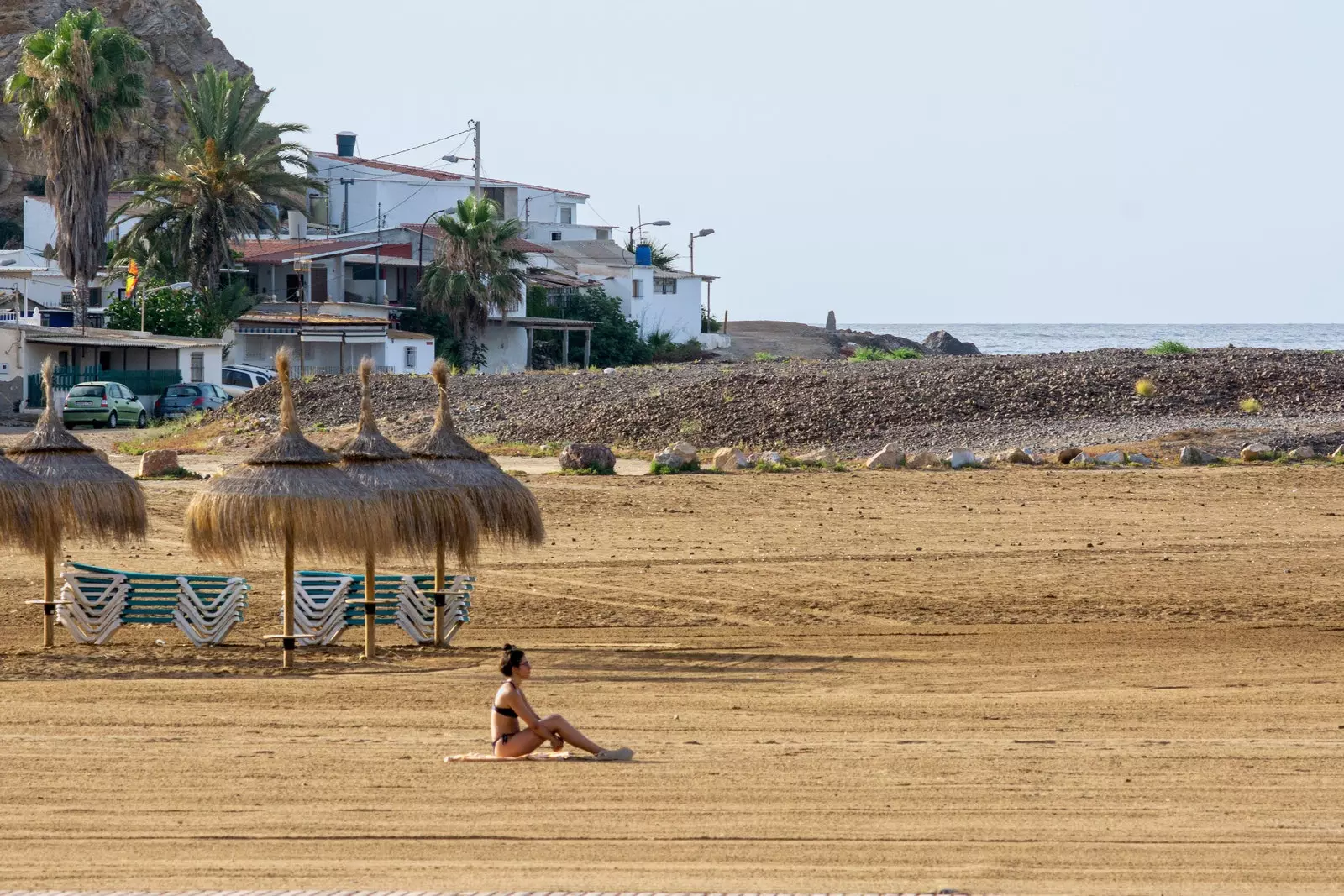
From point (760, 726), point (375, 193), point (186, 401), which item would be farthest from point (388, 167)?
point (760, 726)

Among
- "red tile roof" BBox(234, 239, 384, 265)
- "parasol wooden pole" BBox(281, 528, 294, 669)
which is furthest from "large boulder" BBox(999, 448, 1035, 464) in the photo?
"red tile roof" BBox(234, 239, 384, 265)

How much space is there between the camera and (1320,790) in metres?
9.17

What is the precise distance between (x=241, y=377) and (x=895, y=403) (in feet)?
72.1

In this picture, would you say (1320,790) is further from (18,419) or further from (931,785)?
(18,419)

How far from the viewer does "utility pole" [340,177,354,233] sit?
2790 inches

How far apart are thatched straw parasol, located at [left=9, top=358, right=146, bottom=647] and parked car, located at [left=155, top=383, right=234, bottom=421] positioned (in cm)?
2732

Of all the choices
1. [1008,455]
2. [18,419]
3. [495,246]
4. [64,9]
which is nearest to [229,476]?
[1008,455]

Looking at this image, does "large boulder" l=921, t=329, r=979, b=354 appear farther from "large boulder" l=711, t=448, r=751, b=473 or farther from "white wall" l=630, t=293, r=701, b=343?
"large boulder" l=711, t=448, r=751, b=473

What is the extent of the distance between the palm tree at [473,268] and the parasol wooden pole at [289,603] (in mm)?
42528

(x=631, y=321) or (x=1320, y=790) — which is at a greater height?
(x=631, y=321)

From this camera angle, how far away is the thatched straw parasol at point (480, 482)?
48.3 ft

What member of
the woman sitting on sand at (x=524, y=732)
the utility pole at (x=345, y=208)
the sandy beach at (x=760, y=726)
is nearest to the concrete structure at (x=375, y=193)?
the utility pole at (x=345, y=208)

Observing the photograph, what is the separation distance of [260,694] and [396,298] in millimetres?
49635

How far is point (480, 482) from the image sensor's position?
1479 cm
